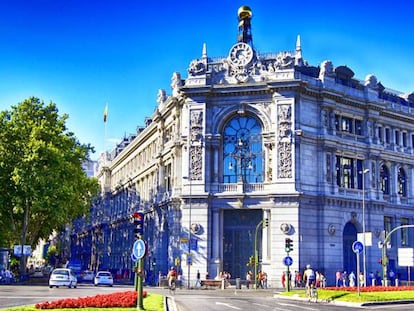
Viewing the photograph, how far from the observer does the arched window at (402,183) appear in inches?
2387

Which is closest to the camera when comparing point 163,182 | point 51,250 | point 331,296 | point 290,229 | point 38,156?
point 331,296

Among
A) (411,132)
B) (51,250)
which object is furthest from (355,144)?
(51,250)

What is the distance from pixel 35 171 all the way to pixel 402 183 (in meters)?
36.4

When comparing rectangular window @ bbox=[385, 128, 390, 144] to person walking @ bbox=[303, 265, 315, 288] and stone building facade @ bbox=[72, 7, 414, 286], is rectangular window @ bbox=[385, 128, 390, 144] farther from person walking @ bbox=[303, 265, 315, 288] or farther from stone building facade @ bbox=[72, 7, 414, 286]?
person walking @ bbox=[303, 265, 315, 288]

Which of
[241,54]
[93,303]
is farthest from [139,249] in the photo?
[241,54]

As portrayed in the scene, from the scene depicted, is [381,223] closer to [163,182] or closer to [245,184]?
[245,184]

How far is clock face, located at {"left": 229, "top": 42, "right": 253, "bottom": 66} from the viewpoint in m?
52.6

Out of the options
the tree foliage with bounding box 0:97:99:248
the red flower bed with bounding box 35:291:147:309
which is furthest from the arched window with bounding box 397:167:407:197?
the red flower bed with bounding box 35:291:147:309

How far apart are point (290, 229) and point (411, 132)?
21.7 m

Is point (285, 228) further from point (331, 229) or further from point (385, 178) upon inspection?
point (385, 178)

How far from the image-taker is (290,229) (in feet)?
161

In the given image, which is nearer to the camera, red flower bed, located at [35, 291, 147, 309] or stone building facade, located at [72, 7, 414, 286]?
red flower bed, located at [35, 291, 147, 309]

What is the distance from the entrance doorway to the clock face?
13228 millimetres

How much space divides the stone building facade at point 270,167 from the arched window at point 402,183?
7.93 feet
